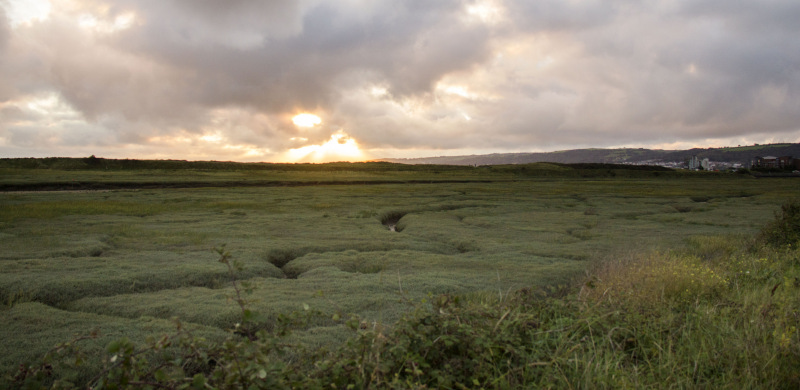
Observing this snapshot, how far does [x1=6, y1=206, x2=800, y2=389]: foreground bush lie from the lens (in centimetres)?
412

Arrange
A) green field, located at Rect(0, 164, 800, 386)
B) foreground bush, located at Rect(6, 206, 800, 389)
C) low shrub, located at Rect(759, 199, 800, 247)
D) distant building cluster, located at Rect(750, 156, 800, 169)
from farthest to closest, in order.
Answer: distant building cluster, located at Rect(750, 156, 800, 169) → low shrub, located at Rect(759, 199, 800, 247) → green field, located at Rect(0, 164, 800, 386) → foreground bush, located at Rect(6, 206, 800, 389)

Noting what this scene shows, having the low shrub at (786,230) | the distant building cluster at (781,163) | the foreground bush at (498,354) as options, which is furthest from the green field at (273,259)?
the distant building cluster at (781,163)

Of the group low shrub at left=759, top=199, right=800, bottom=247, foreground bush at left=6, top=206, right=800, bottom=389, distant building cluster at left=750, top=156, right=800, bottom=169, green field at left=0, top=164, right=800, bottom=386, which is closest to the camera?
foreground bush at left=6, top=206, right=800, bottom=389

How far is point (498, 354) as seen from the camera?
205 inches

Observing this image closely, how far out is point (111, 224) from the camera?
19734 millimetres

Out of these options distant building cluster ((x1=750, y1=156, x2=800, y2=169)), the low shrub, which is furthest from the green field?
distant building cluster ((x1=750, y1=156, x2=800, y2=169))

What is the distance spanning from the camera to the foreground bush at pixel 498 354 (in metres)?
4.12

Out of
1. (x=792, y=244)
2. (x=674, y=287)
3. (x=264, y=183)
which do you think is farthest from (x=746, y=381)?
(x=264, y=183)

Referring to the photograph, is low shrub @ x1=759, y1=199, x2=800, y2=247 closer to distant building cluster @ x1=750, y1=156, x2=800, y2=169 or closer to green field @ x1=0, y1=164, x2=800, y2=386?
green field @ x1=0, y1=164, x2=800, y2=386

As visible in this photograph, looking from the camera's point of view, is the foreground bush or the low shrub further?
the low shrub

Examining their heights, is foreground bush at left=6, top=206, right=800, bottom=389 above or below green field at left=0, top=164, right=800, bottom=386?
above

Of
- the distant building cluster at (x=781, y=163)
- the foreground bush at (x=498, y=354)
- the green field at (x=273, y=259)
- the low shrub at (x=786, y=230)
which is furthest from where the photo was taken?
the distant building cluster at (x=781, y=163)

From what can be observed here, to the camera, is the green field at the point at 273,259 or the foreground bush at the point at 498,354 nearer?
the foreground bush at the point at 498,354

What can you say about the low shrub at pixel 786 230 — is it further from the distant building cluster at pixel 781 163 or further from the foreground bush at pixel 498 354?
the distant building cluster at pixel 781 163
